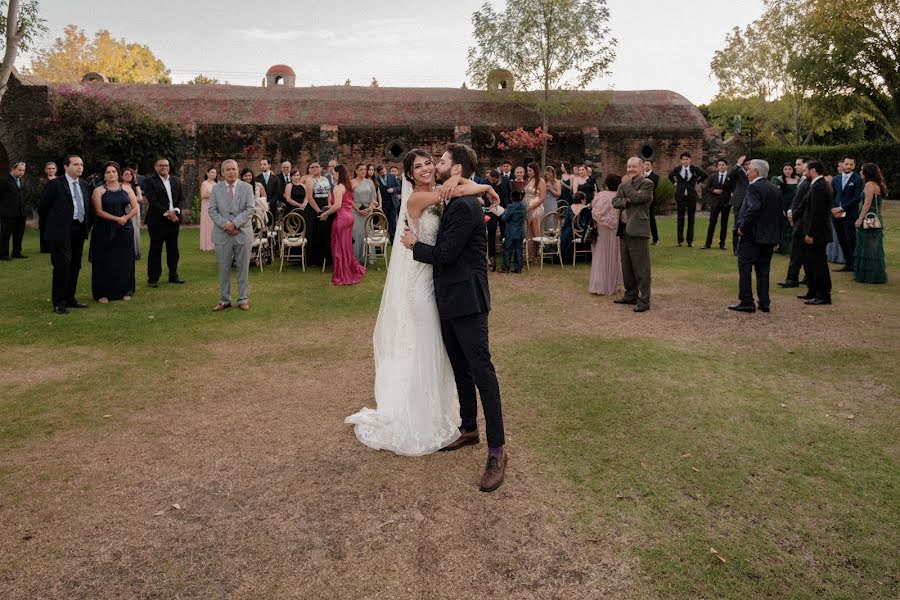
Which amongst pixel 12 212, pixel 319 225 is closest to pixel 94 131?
pixel 12 212

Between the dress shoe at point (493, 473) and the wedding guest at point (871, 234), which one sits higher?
the wedding guest at point (871, 234)

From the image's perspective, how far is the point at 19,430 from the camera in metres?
4.53

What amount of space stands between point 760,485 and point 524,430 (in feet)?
4.99

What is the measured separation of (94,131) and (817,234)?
21.2m

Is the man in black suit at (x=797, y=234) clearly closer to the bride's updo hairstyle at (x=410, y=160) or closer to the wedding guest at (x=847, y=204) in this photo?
the wedding guest at (x=847, y=204)

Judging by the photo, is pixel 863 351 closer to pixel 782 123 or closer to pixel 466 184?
pixel 466 184

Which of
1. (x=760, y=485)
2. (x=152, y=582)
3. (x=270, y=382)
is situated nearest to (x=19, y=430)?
(x=270, y=382)

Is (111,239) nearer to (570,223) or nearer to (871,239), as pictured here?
(570,223)

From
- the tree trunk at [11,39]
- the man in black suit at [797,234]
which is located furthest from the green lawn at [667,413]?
the tree trunk at [11,39]

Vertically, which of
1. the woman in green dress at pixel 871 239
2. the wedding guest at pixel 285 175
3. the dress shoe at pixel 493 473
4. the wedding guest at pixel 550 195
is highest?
the wedding guest at pixel 285 175

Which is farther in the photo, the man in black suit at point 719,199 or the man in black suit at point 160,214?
the man in black suit at point 719,199

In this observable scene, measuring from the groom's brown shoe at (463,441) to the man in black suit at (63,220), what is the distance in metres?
6.24

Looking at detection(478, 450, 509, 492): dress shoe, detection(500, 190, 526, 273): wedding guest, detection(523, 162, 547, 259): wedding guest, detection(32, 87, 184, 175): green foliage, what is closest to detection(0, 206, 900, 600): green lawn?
detection(478, 450, 509, 492): dress shoe

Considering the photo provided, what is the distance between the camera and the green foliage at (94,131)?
66.5ft
